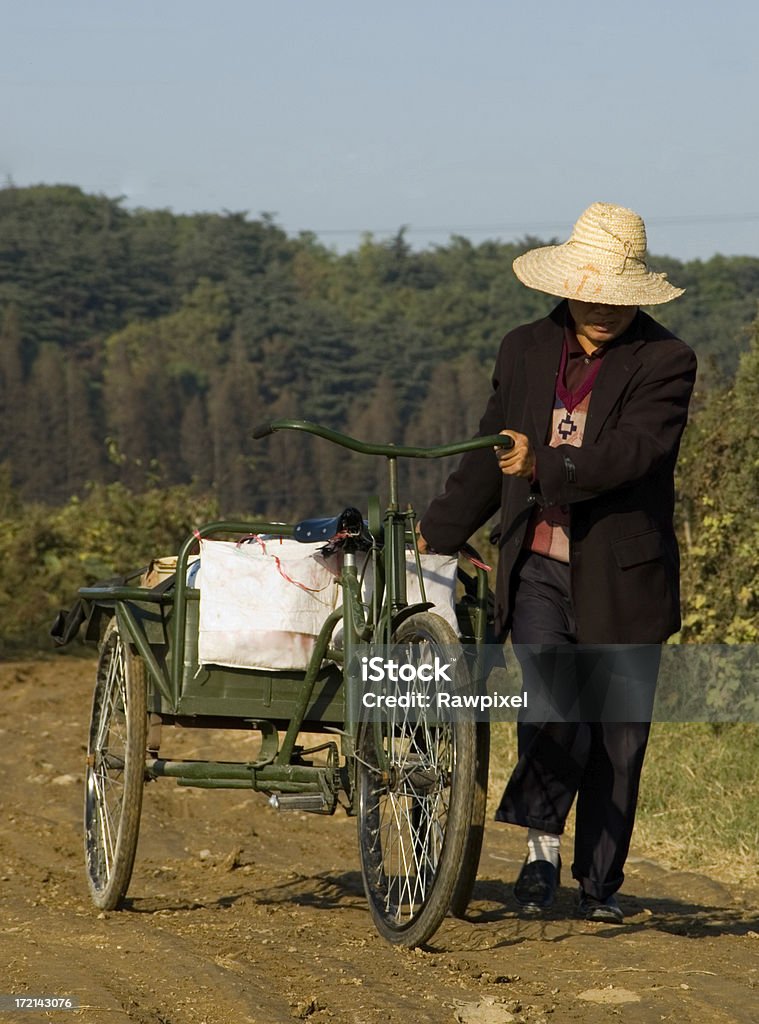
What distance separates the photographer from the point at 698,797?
7301 millimetres

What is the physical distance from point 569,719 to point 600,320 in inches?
46.5

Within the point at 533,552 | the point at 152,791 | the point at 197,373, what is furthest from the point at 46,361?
the point at 533,552

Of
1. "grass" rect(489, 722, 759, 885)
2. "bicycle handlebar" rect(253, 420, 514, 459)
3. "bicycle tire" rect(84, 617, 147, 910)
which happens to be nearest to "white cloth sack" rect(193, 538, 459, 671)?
"bicycle tire" rect(84, 617, 147, 910)

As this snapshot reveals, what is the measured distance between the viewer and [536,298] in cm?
6856

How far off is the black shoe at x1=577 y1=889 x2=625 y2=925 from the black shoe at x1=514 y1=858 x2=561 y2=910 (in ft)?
0.31

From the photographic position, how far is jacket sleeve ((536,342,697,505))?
4.68m

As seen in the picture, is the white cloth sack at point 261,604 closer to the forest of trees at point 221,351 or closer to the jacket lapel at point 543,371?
the jacket lapel at point 543,371

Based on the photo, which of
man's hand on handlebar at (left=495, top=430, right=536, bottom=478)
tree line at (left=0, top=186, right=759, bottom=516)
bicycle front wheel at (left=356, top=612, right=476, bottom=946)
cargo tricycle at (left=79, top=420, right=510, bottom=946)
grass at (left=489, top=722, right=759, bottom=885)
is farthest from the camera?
tree line at (left=0, top=186, right=759, bottom=516)

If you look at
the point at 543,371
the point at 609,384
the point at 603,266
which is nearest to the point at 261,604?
the point at 543,371

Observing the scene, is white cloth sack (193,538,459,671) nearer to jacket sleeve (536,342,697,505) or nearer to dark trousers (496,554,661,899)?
dark trousers (496,554,661,899)

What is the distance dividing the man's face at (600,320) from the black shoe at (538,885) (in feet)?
5.09

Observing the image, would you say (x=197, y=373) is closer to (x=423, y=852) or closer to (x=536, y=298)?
(x=536, y=298)

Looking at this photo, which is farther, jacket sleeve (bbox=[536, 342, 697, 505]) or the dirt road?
jacket sleeve (bbox=[536, 342, 697, 505])
